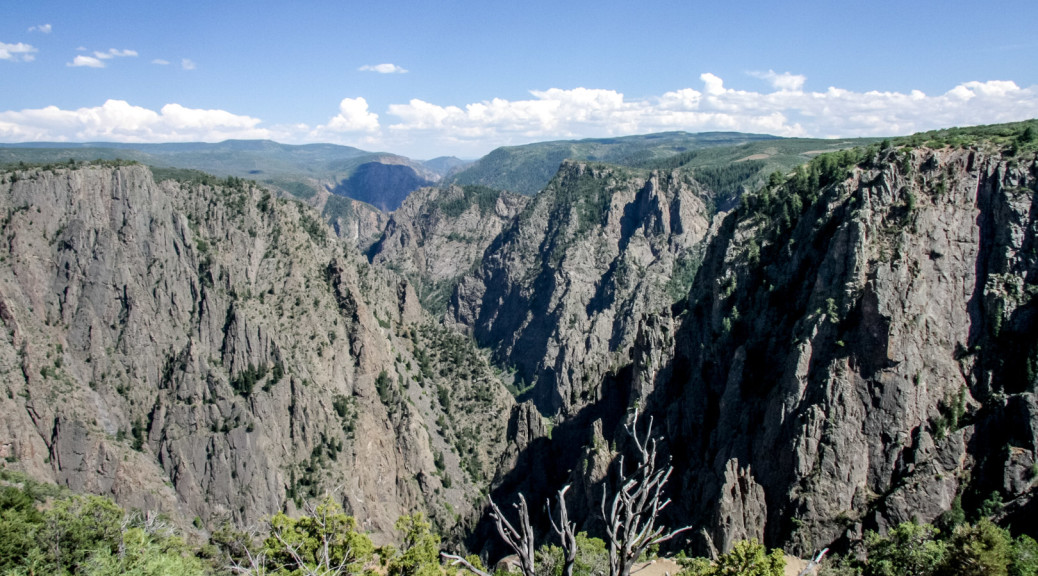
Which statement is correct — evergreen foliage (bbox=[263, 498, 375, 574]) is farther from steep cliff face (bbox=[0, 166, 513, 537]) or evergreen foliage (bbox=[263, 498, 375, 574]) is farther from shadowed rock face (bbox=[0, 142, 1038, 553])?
steep cliff face (bbox=[0, 166, 513, 537])

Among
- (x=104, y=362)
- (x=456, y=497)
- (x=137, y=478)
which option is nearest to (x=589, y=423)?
(x=456, y=497)

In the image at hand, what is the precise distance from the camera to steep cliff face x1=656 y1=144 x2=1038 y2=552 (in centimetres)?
4222

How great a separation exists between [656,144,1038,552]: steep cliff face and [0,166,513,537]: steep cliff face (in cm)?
4027

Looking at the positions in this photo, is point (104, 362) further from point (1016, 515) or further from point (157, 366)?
point (1016, 515)

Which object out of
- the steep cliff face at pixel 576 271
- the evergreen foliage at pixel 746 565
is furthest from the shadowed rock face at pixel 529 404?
the steep cliff face at pixel 576 271

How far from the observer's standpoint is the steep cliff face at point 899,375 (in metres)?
42.2

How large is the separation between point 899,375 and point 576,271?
11112 cm

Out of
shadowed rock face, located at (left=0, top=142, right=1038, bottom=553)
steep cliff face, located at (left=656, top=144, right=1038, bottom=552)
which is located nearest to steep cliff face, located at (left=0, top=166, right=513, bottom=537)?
shadowed rock face, located at (left=0, top=142, right=1038, bottom=553)

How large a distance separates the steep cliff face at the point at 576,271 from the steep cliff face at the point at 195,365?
52204 mm

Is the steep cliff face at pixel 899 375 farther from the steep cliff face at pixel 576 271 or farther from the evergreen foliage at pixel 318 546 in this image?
the steep cliff face at pixel 576 271

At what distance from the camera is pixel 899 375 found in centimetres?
4397

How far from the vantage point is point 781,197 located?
64.9 meters

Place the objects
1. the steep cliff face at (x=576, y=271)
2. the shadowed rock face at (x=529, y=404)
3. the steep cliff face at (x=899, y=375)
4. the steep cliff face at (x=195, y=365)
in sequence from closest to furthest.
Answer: the steep cliff face at (x=899, y=375)
the shadowed rock face at (x=529, y=404)
the steep cliff face at (x=195, y=365)
the steep cliff face at (x=576, y=271)

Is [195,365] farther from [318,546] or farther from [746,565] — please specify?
[746,565]
